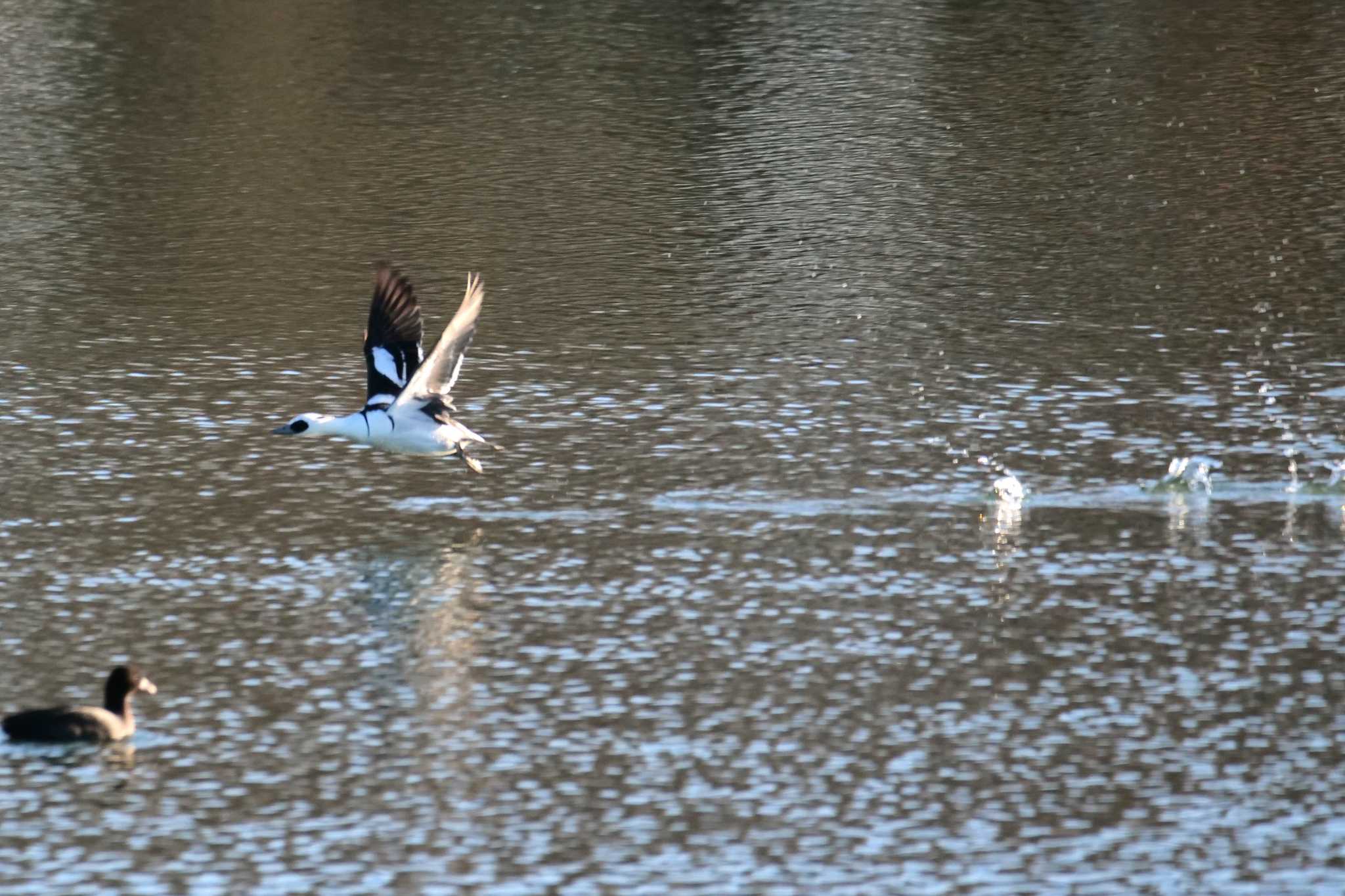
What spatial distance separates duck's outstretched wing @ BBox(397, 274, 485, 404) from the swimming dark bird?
16.3ft

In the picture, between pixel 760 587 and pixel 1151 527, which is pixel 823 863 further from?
pixel 1151 527

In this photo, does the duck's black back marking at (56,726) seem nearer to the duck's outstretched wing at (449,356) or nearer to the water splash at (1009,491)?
the duck's outstretched wing at (449,356)

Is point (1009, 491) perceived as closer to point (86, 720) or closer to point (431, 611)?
point (431, 611)

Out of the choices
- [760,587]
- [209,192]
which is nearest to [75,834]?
[760,587]

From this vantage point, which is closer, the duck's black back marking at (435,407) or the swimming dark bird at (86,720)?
the swimming dark bird at (86,720)

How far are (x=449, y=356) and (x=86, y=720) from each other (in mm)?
6206

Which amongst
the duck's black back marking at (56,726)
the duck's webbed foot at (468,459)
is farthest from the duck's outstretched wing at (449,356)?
the duck's black back marking at (56,726)

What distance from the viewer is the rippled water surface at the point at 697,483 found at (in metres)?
15.3

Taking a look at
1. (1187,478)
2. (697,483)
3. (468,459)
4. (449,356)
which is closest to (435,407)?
(449,356)

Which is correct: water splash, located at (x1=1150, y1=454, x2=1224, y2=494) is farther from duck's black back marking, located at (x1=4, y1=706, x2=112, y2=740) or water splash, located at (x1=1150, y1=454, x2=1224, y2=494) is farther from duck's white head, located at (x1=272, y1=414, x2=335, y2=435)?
duck's black back marking, located at (x1=4, y1=706, x2=112, y2=740)

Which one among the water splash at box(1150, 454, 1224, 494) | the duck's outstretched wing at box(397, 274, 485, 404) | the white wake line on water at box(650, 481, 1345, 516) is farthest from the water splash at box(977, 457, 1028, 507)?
the duck's outstretched wing at box(397, 274, 485, 404)

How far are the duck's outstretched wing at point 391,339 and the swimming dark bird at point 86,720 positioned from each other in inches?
227

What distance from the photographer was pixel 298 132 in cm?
4069

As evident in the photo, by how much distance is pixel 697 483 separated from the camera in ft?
74.1
